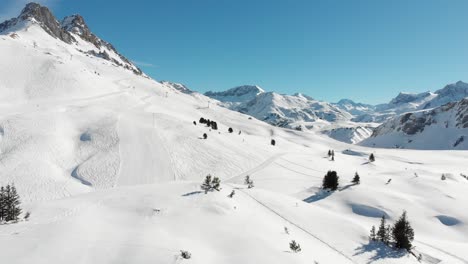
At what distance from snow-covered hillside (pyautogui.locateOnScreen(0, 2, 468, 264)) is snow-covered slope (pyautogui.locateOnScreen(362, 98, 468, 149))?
93350mm

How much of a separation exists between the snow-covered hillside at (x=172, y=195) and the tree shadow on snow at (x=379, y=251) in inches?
3.3

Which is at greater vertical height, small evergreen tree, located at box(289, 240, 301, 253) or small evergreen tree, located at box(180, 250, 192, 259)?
small evergreen tree, located at box(180, 250, 192, 259)

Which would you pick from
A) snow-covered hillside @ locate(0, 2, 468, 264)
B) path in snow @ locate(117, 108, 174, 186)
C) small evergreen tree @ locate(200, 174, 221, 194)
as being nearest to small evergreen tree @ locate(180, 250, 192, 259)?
snow-covered hillside @ locate(0, 2, 468, 264)

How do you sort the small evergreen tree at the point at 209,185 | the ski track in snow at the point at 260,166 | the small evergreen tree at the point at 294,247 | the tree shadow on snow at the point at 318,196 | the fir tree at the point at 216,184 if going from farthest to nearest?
1. the ski track in snow at the point at 260,166
2. the tree shadow on snow at the point at 318,196
3. the fir tree at the point at 216,184
4. the small evergreen tree at the point at 209,185
5. the small evergreen tree at the point at 294,247

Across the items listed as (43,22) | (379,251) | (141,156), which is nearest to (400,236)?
(379,251)

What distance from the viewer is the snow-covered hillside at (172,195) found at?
12.8 metres

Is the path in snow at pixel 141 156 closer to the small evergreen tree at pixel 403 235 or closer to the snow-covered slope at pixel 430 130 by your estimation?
the small evergreen tree at pixel 403 235

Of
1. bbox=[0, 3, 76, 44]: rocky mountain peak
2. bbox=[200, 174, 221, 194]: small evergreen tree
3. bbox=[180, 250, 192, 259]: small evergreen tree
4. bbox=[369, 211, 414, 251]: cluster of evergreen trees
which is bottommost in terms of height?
bbox=[369, 211, 414, 251]: cluster of evergreen trees

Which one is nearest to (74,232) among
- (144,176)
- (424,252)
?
(424,252)

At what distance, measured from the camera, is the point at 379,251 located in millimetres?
17484

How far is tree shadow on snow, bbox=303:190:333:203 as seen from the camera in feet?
103

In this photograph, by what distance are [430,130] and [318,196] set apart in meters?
171

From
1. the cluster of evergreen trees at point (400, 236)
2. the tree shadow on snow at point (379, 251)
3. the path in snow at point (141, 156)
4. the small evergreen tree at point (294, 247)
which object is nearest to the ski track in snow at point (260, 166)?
the path in snow at point (141, 156)

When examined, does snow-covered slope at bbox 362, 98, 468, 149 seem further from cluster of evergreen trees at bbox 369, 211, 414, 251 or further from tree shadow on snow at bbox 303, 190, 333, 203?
cluster of evergreen trees at bbox 369, 211, 414, 251
